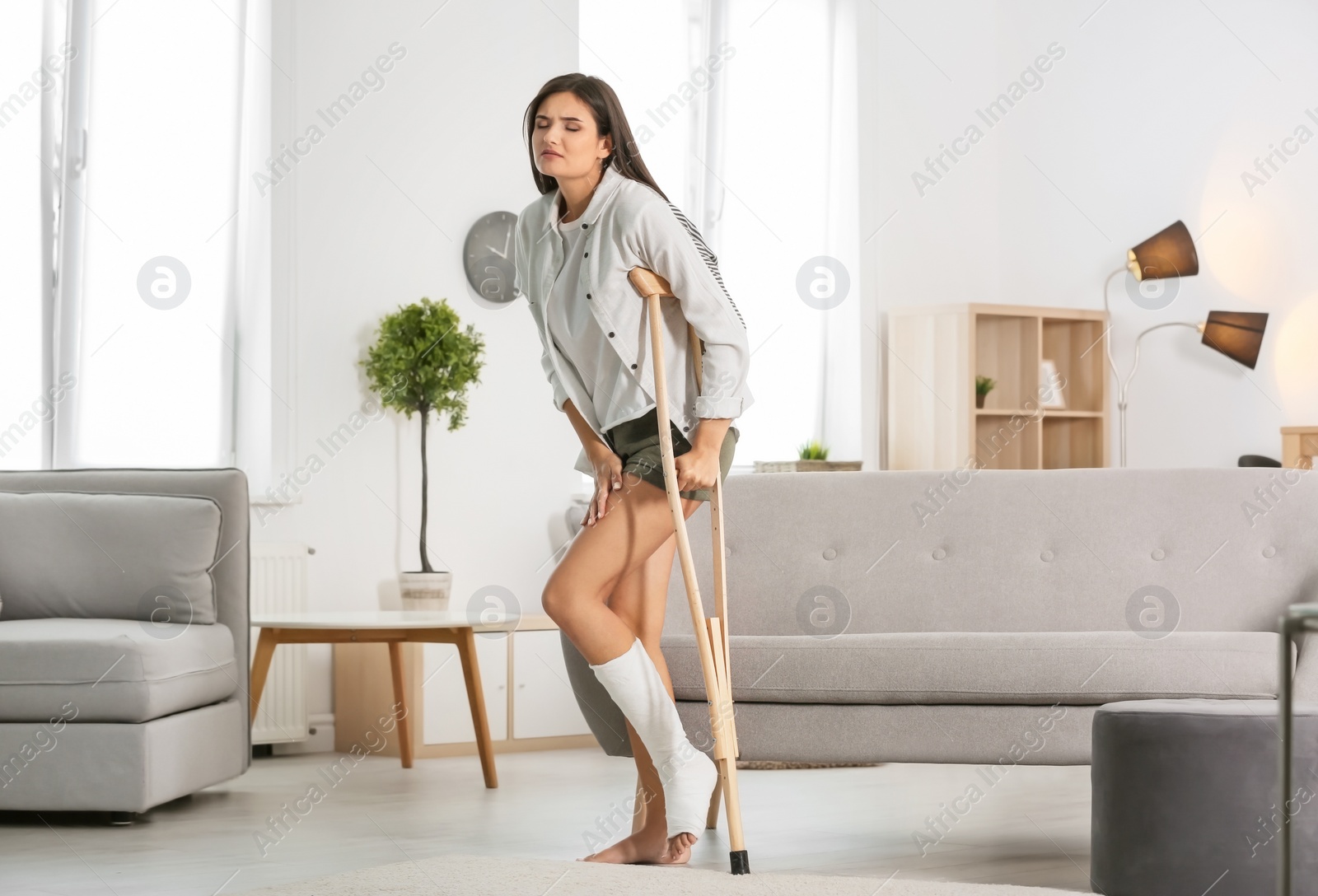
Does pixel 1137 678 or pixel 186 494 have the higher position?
pixel 186 494

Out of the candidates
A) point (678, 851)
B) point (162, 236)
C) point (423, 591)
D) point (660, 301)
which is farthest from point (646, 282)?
point (162, 236)

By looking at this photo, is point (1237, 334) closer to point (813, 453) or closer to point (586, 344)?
point (813, 453)

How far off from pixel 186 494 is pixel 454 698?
1.31 metres

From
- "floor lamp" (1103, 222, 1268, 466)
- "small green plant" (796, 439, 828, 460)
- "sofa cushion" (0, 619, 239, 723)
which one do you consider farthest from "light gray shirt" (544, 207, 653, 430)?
"floor lamp" (1103, 222, 1268, 466)

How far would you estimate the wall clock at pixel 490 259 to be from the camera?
5598 mm

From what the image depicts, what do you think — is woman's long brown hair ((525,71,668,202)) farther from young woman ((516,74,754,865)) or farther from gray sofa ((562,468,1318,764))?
gray sofa ((562,468,1318,764))

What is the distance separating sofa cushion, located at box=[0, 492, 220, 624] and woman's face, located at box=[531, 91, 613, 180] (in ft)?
6.27

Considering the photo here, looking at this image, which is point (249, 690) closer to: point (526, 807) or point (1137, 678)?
point (526, 807)

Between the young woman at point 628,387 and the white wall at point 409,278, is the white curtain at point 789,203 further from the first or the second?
the young woman at point 628,387

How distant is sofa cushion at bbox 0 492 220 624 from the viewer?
3.89 m

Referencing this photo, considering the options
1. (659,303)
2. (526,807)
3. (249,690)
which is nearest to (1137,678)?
(659,303)

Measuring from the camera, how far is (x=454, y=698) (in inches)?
194

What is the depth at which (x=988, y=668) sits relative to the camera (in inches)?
118

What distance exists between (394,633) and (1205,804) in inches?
101
